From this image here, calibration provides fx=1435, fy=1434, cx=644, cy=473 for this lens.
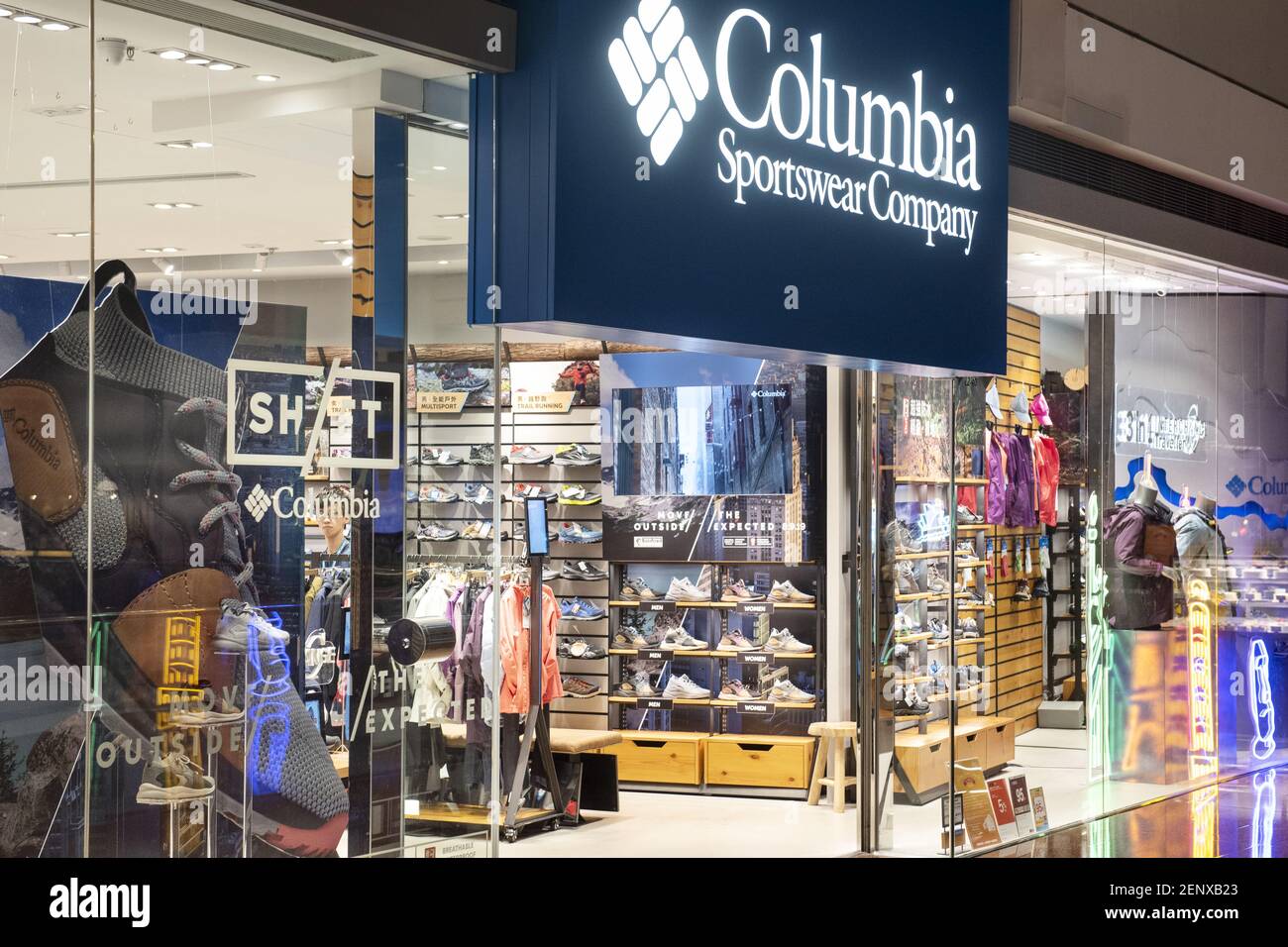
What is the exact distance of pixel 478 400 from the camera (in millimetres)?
4297

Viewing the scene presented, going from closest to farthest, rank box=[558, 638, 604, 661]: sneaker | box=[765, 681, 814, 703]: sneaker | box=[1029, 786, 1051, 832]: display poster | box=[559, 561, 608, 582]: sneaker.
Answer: box=[1029, 786, 1051, 832]: display poster, box=[765, 681, 814, 703]: sneaker, box=[558, 638, 604, 661]: sneaker, box=[559, 561, 608, 582]: sneaker

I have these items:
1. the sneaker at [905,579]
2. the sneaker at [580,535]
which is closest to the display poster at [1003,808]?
the sneaker at [905,579]

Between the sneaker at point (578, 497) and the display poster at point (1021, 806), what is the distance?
311 cm

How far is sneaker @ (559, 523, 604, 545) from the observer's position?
866 cm

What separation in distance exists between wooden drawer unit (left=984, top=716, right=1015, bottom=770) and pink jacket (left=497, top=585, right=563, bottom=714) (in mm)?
2133

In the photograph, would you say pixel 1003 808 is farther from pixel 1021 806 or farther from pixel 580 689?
pixel 580 689

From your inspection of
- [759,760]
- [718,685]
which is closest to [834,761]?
[759,760]

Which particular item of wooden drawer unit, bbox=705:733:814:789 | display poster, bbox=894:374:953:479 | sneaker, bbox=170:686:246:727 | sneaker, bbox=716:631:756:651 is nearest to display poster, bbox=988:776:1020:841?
display poster, bbox=894:374:953:479

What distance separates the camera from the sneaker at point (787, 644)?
322 inches

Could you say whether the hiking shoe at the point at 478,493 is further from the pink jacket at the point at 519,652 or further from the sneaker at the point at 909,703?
the sneaker at the point at 909,703

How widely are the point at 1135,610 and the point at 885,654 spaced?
2.20 m

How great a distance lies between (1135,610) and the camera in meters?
7.99

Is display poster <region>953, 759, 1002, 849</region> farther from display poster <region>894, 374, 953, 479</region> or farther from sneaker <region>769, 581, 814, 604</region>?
sneaker <region>769, 581, 814, 604</region>
